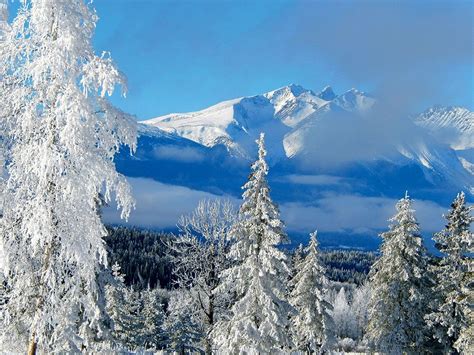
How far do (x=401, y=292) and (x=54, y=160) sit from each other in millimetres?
30060

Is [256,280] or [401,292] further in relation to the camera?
[401,292]

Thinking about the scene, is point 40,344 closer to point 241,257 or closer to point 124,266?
point 241,257

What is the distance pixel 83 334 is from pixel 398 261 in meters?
21.2

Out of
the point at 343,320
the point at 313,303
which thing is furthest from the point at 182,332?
the point at 343,320

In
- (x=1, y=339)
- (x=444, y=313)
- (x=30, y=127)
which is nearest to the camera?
(x=30, y=127)

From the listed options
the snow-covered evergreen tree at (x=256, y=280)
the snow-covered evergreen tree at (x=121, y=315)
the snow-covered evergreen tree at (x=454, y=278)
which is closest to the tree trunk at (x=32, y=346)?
the snow-covered evergreen tree at (x=256, y=280)

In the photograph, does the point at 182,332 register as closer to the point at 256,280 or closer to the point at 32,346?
the point at 256,280

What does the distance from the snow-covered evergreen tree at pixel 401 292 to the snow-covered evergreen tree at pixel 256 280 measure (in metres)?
11.6

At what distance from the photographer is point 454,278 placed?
110 feet

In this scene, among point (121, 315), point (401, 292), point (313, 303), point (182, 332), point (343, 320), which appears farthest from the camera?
point (343, 320)

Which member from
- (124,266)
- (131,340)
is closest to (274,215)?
(131,340)

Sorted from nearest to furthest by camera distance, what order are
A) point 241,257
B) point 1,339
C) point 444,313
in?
point 1,339
point 241,257
point 444,313

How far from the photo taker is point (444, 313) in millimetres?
33469

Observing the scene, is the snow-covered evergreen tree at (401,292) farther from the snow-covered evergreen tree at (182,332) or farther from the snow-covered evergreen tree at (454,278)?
the snow-covered evergreen tree at (182,332)
